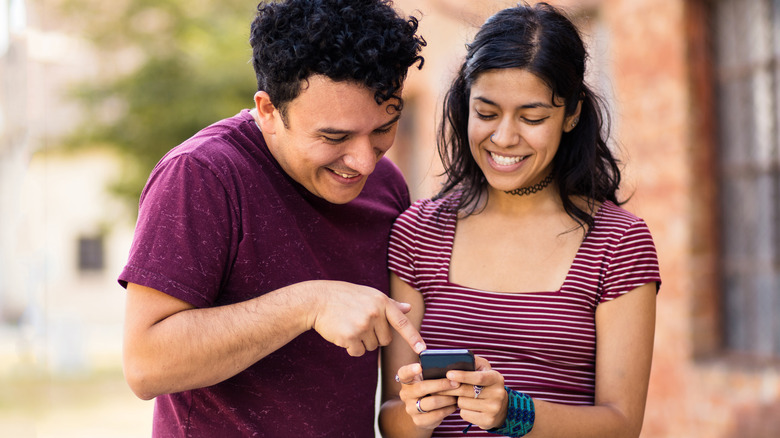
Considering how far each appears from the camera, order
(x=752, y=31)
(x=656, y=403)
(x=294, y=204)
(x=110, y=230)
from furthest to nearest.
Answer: (x=110, y=230), (x=656, y=403), (x=752, y=31), (x=294, y=204)

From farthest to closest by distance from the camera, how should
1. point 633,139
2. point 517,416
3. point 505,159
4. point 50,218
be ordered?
point 50,218
point 633,139
point 505,159
point 517,416

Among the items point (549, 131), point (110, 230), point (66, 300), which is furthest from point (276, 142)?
point (66, 300)

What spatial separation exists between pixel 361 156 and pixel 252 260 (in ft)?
1.33

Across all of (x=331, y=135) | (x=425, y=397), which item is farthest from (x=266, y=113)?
(x=425, y=397)

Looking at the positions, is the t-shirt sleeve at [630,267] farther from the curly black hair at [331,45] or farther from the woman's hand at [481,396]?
the curly black hair at [331,45]

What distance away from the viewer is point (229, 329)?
6.91 ft

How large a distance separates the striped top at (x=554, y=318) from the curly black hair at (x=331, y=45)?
63 centimetres

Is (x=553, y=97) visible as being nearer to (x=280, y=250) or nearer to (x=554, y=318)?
(x=554, y=318)

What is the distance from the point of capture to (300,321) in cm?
212

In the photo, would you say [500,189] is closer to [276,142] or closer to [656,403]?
[276,142]

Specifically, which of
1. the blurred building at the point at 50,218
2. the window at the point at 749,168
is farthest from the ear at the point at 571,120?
the blurred building at the point at 50,218

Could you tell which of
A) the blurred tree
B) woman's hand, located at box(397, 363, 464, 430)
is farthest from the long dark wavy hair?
the blurred tree

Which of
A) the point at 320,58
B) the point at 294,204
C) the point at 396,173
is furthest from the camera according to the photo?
the point at 396,173

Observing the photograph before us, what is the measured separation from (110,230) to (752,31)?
10.5 metres
